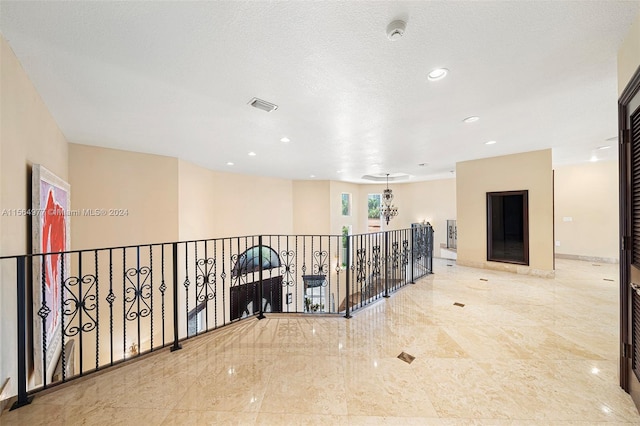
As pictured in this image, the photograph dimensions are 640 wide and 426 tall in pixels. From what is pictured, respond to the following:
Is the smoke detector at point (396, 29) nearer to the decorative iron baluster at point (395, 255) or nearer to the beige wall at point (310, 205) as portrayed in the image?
the decorative iron baluster at point (395, 255)

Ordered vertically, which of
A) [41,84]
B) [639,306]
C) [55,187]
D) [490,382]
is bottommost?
[490,382]

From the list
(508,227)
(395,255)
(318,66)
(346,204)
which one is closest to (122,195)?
(318,66)

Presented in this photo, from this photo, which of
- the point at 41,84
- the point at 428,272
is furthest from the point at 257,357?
the point at 428,272

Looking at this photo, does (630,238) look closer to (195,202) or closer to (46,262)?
(46,262)

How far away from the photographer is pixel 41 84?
86.9 inches

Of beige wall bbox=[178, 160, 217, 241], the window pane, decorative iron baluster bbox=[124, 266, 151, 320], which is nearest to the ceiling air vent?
decorative iron baluster bbox=[124, 266, 151, 320]

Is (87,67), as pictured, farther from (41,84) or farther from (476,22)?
(476,22)

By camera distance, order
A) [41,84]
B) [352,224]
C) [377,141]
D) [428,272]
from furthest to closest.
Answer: [352,224], [428,272], [377,141], [41,84]

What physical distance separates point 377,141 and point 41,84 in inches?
165

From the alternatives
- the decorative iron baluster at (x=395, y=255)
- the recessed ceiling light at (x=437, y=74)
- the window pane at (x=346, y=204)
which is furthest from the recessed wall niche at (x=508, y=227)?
the window pane at (x=346, y=204)

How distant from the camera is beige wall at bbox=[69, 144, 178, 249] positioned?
4.07 meters

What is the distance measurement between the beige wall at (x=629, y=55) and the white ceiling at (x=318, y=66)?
0.07 metres

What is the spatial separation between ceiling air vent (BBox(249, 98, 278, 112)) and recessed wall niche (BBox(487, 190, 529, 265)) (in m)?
5.42

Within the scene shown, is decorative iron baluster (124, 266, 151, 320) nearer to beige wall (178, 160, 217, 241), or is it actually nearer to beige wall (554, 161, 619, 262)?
beige wall (178, 160, 217, 241)
